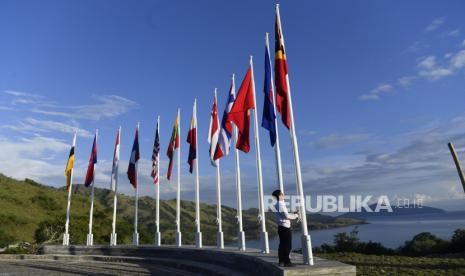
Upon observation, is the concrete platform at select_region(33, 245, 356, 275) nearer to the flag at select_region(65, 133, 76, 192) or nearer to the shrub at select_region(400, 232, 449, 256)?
the flag at select_region(65, 133, 76, 192)

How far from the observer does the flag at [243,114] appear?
41.8 feet

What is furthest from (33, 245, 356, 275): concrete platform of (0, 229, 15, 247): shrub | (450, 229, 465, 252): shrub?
(450, 229, 465, 252): shrub

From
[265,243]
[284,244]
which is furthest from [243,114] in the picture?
[284,244]

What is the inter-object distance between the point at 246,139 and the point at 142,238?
24349 millimetres

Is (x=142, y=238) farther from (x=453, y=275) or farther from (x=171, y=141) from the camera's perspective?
(x=453, y=275)

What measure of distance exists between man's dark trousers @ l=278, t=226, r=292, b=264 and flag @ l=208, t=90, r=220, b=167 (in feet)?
22.3

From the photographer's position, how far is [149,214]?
110 meters

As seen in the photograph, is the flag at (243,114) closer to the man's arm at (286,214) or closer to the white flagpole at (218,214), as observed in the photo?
the white flagpole at (218,214)

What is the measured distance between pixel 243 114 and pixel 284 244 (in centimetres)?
518

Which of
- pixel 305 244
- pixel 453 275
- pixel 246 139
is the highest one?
pixel 246 139

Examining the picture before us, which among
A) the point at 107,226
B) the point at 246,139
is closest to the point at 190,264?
the point at 246,139

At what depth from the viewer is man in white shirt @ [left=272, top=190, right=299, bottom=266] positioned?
875 centimetres

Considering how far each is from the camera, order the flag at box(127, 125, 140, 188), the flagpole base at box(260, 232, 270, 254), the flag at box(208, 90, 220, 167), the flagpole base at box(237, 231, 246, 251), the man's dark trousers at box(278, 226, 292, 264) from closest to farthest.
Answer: the man's dark trousers at box(278, 226, 292, 264) < the flagpole base at box(260, 232, 270, 254) < the flagpole base at box(237, 231, 246, 251) < the flag at box(208, 90, 220, 167) < the flag at box(127, 125, 140, 188)

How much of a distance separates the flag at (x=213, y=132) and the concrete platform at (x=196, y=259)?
3.66 meters
